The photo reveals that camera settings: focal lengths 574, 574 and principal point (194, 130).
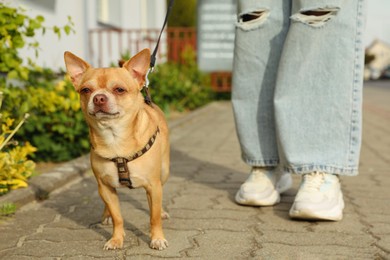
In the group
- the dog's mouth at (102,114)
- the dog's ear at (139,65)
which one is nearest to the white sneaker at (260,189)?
the dog's ear at (139,65)

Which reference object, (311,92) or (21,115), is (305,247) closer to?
(311,92)

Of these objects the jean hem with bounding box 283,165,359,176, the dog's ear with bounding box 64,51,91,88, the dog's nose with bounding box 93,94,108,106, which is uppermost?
the dog's ear with bounding box 64,51,91,88

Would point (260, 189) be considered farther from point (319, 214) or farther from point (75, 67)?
point (75, 67)

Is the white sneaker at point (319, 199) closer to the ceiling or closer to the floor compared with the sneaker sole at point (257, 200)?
closer to the ceiling

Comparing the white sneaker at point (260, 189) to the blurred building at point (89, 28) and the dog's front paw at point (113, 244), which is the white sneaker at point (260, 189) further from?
the blurred building at point (89, 28)

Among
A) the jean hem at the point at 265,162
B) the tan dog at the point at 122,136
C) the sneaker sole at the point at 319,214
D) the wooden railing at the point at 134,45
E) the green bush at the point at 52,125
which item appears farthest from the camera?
the wooden railing at the point at 134,45

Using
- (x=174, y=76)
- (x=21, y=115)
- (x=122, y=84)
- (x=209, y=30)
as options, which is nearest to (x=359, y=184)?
(x=122, y=84)

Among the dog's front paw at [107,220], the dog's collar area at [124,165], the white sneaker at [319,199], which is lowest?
the dog's front paw at [107,220]

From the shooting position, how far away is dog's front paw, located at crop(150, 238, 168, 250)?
2638mm

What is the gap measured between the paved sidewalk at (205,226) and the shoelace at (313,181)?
20 cm

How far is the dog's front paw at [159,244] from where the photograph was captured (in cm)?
264

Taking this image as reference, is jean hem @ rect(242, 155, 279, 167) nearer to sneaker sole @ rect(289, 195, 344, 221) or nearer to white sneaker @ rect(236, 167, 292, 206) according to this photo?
white sneaker @ rect(236, 167, 292, 206)

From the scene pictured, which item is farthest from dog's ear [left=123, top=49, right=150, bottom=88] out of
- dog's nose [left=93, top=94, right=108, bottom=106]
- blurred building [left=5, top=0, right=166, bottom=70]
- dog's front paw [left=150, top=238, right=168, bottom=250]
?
blurred building [left=5, top=0, right=166, bottom=70]

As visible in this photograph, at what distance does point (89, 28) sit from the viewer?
9.86 metres
